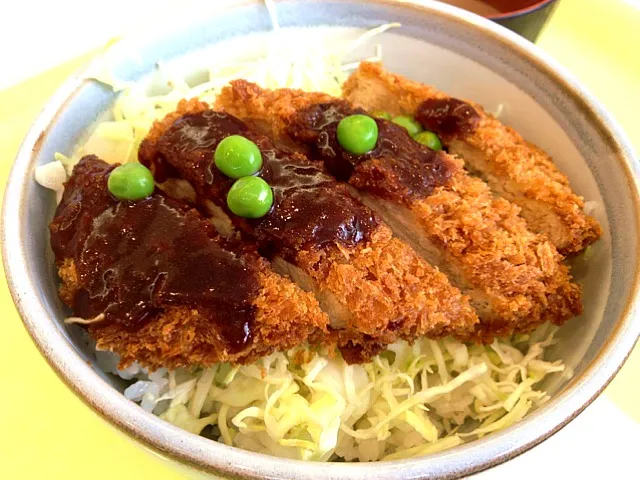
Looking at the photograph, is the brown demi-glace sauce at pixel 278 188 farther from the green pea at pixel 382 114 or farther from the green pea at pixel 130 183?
the green pea at pixel 382 114

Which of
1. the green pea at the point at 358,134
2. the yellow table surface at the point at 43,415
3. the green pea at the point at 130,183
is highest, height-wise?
the green pea at the point at 358,134

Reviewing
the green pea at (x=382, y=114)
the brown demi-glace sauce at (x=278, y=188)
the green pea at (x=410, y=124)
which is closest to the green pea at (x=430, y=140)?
the green pea at (x=410, y=124)

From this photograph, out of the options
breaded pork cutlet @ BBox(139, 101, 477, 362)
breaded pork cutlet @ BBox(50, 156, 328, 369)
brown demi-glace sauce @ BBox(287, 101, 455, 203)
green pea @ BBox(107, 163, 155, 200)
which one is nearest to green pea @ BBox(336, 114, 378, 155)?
brown demi-glace sauce @ BBox(287, 101, 455, 203)

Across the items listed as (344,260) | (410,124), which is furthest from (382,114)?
(344,260)

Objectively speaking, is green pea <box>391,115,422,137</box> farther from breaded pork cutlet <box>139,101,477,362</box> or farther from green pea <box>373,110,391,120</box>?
breaded pork cutlet <box>139,101,477,362</box>

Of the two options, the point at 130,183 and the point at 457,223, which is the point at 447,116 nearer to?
the point at 457,223

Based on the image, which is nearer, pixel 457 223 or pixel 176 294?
pixel 176 294
